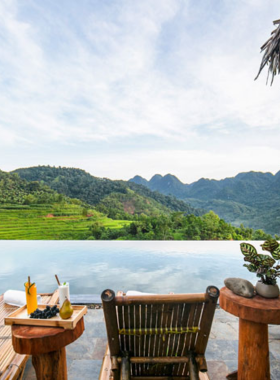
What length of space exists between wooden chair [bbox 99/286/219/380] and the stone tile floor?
2.04 ft

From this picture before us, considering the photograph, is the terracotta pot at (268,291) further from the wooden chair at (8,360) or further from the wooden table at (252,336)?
the wooden chair at (8,360)

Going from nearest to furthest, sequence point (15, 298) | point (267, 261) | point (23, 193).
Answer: point (267, 261) → point (15, 298) → point (23, 193)

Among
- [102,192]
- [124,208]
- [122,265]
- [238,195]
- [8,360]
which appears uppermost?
[102,192]

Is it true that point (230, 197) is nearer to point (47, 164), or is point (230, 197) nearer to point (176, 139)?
point (176, 139)

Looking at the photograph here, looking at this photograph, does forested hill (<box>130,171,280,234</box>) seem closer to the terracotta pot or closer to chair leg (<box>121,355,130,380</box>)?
the terracotta pot

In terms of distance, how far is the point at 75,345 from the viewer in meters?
2.11

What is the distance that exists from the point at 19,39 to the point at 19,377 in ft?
26.2

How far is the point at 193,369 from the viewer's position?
1.21 meters

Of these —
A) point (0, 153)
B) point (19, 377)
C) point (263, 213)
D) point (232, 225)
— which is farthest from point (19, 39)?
point (263, 213)

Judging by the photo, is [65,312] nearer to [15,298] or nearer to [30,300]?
A: [30,300]

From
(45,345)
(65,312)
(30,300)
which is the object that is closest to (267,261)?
(65,312)

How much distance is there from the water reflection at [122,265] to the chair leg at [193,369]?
3415 millimetres

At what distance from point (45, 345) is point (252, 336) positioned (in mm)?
1113

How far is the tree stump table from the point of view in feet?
4.13
